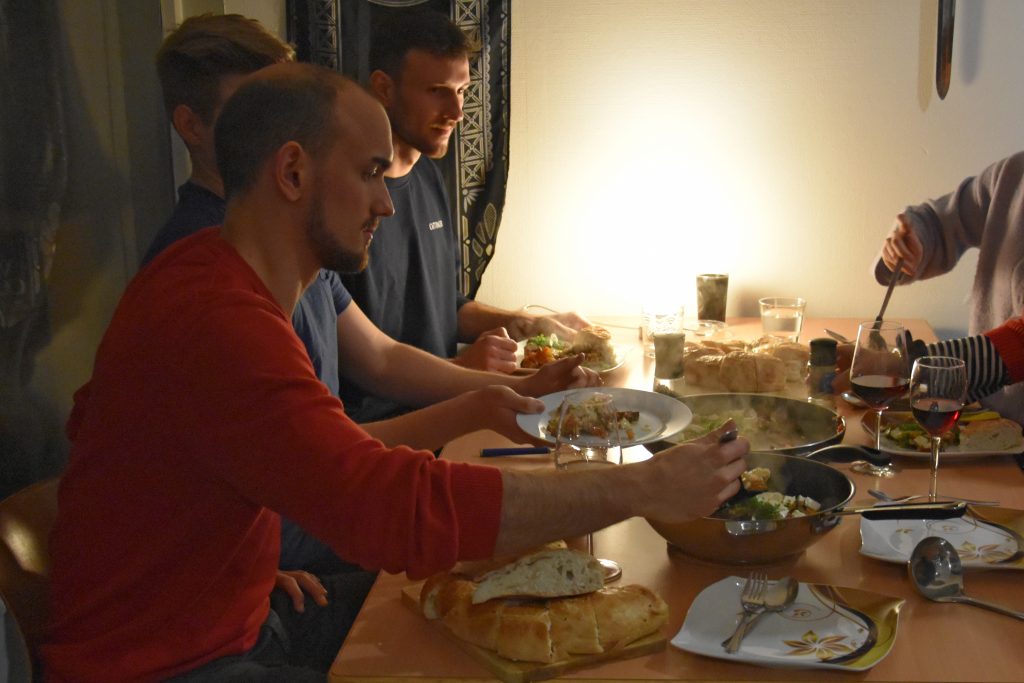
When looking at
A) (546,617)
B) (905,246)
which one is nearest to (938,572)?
(546,617)

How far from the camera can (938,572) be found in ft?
4.17

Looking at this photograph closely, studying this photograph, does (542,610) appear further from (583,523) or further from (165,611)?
(165,611)

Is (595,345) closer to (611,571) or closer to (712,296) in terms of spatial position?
(712,296)

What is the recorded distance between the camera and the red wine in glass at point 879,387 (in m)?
1.71

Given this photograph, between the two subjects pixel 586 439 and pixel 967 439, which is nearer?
pixel 586 439

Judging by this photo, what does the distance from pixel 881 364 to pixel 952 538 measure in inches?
16.2

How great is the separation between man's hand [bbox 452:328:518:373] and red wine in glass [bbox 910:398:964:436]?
1.24 m

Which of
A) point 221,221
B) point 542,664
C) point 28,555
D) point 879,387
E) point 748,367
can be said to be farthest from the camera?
point 748,367

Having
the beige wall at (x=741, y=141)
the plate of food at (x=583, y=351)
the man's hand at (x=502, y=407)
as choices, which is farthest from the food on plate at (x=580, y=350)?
the beige wall at (x=741, y=141)

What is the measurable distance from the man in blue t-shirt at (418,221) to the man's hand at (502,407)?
2.48ft

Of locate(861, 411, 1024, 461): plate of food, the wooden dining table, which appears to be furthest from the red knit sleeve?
the wooden dining table

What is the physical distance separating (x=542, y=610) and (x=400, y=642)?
0.18 m

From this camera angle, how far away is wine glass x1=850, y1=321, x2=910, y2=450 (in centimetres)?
172

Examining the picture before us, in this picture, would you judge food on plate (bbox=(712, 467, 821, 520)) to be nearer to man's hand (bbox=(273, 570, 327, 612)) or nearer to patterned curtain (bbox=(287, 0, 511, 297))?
man's hand (bbox=(273, 570, 327, 612))
